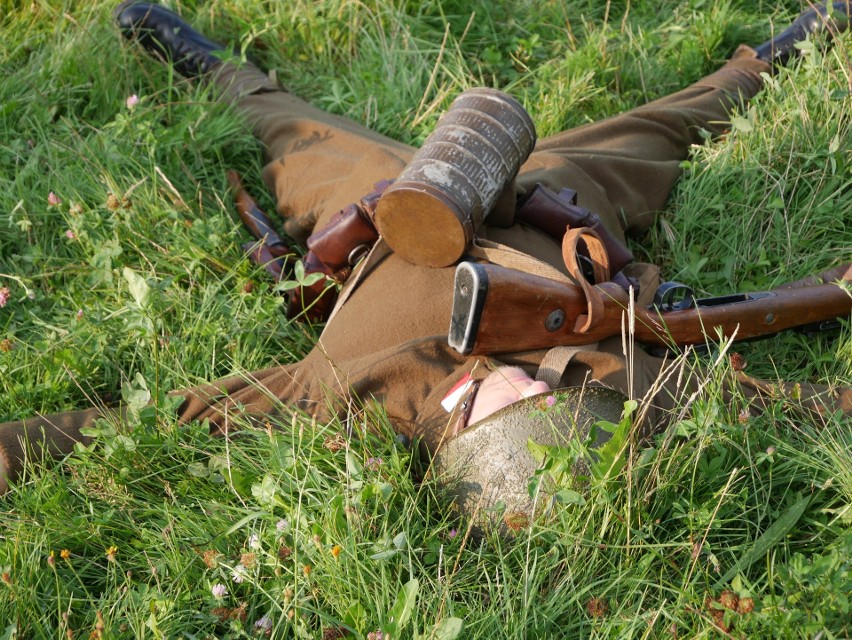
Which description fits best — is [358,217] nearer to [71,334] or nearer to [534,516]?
[71,334]

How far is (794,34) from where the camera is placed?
4.88 metres

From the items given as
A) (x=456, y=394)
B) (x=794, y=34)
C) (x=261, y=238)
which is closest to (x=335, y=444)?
(x=456, y=394)

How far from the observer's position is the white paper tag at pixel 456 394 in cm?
290

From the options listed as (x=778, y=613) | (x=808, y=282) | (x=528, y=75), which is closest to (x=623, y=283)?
(x=808, y=282)

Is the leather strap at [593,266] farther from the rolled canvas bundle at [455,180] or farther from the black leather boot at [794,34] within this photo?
the black leather boot at [794,34]

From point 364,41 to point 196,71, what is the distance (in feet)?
3.01

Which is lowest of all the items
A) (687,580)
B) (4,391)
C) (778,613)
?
(4,391)

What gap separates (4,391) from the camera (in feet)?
11.2

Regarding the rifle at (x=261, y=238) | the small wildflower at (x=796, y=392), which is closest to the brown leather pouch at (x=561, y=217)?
the small wildflower at (x=796, y=392)

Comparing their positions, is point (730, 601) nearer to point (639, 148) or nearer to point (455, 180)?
point (455, 180)

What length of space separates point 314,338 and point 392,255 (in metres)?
0.50

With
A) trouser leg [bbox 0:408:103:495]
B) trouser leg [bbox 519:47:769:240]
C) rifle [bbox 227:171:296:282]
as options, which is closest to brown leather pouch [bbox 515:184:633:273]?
trouser leg [bbox 519:47:769:240]

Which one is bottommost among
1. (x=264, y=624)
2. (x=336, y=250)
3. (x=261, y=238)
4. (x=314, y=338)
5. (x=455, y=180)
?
(x=314, y=338)

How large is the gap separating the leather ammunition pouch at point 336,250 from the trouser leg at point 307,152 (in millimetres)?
362
